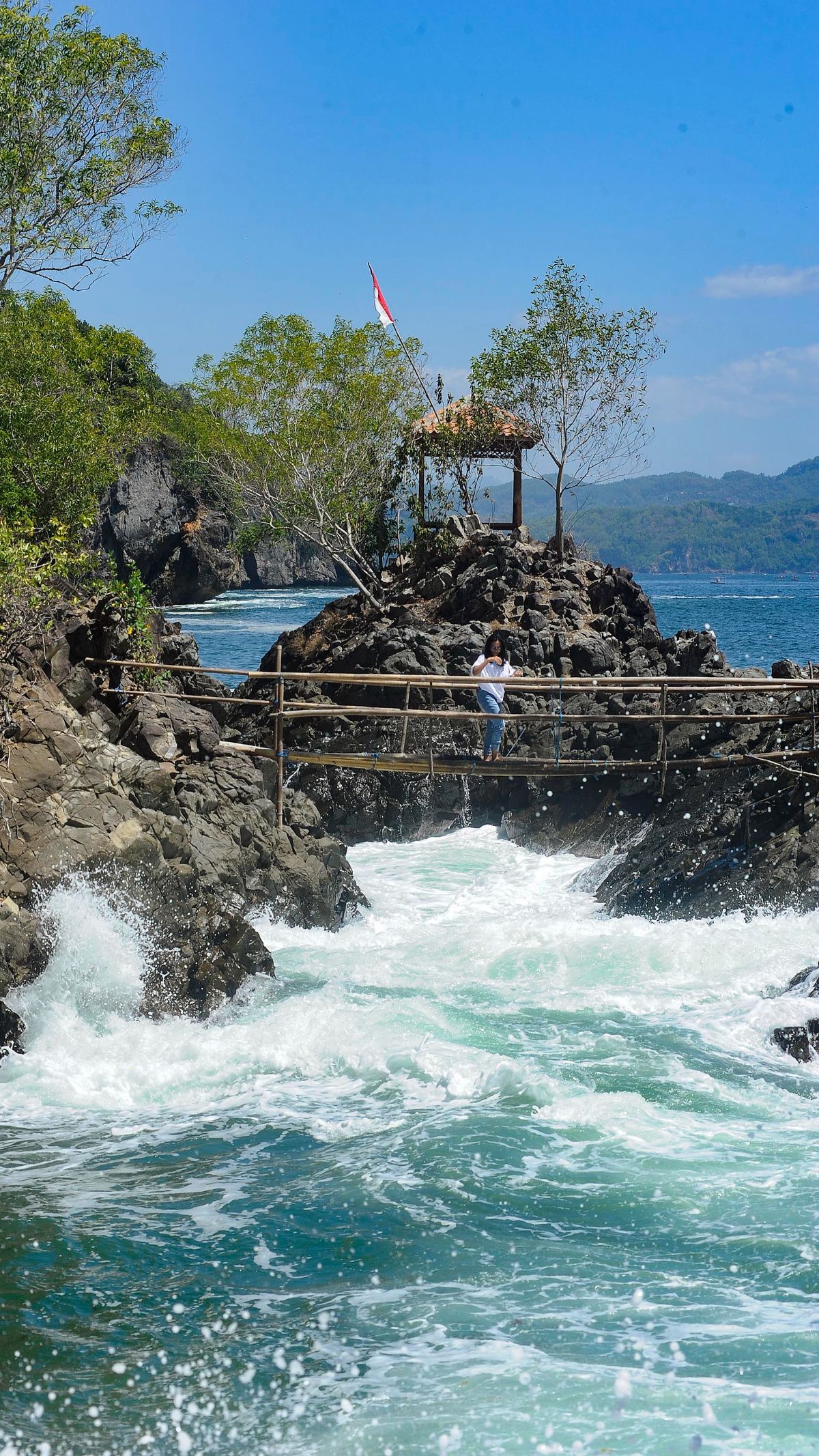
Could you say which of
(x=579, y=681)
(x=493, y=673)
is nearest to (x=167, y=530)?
(x=493, y=673)

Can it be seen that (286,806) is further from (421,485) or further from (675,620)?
(675,620)

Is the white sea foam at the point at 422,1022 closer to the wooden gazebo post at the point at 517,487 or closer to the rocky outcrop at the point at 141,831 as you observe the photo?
the rocky outcrop at the point at 141,831

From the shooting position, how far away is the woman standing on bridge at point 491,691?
542 inches

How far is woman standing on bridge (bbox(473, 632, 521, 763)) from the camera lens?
45.2ft

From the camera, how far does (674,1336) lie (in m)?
5.12

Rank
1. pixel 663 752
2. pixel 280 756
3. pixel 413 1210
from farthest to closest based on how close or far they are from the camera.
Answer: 1. pixel 663 752
2. pixel 280 756
3. pixel 413 1210

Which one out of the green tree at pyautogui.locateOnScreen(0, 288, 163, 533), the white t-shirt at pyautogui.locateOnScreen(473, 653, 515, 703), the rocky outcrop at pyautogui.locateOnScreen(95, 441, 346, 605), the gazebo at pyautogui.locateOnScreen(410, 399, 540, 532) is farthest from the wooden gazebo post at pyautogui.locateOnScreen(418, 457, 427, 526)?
the rocky outcrop at pyautogui.locateOnScreen(95, 441, 346, 605)

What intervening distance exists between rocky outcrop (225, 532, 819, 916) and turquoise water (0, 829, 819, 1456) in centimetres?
172

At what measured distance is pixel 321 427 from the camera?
30.3 meters

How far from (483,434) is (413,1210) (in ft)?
86.2

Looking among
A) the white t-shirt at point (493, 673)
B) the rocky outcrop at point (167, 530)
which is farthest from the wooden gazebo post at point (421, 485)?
the rocky outcrop at point (167, 530)

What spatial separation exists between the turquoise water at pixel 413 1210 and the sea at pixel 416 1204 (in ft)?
0.06

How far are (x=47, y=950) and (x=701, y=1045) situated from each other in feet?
15.6

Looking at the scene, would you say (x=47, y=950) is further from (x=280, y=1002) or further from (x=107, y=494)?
(x=107, y=494)
